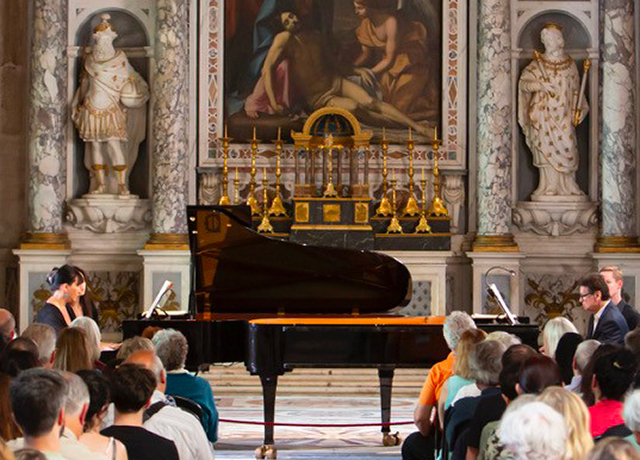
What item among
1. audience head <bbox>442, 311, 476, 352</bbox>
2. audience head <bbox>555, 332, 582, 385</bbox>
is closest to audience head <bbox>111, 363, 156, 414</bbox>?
audience head <bbox>442, 311, 476, 352</bbox>

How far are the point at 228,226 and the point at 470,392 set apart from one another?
516cm

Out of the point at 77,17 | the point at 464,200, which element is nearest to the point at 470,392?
the point at 464,200

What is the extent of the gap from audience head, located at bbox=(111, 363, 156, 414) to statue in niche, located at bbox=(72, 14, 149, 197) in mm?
11050

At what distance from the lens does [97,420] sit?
5.50 m

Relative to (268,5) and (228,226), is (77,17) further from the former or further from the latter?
(228,226)

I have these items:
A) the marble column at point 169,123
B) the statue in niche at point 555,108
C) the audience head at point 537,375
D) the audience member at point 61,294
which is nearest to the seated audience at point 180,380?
the audience head at point 537,375

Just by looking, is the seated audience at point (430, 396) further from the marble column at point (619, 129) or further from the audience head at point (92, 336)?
the marble column at point (619, 129)

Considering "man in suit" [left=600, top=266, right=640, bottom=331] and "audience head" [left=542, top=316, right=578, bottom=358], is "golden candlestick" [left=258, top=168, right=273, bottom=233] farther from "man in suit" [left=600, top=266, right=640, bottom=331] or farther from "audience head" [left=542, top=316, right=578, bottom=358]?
"audience head" [left=542, top=316, right=578, bottom=358]

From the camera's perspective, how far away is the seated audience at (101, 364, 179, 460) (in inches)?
221

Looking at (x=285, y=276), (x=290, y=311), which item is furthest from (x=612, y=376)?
(x=290, y=311)

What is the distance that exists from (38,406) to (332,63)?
494 inches

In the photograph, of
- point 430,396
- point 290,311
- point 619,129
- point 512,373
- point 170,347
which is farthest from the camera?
point 619,129

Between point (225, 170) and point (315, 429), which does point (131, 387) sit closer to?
point (315, 429)

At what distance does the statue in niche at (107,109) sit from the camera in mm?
16500
